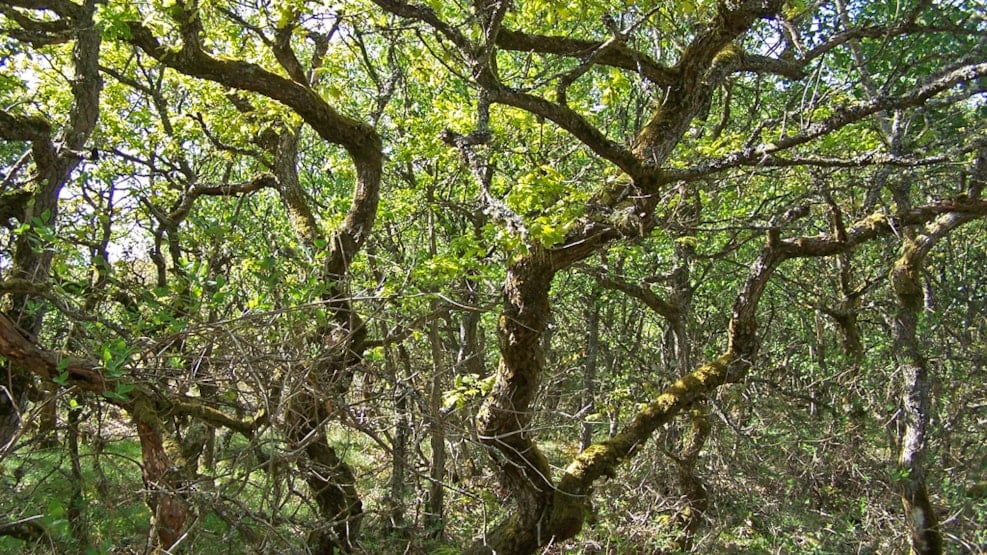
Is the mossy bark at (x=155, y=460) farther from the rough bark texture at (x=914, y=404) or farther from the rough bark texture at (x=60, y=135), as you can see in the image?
the rough bark texture at (x=914, y=404)

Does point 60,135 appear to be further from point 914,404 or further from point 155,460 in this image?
point 914,404

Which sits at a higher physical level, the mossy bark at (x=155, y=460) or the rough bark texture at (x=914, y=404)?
the rough bark texture at (x=914, y=404)

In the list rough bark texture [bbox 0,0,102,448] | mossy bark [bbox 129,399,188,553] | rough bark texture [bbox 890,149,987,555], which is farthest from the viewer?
rough bark texture [bbox 890,149,987,555]

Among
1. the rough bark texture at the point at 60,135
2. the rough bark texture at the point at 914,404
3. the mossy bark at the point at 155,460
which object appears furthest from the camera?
the rough bark texture at the point at 914,404

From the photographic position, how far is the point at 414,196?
7.86 meters

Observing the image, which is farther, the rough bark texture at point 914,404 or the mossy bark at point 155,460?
the rough bark texture at point 914,404

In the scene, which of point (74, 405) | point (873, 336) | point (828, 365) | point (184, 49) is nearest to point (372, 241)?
point (184, 49)

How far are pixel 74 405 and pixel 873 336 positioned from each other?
10847 mm

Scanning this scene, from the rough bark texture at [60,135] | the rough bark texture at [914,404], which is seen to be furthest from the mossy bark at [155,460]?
the rough bark texture at [914,404]

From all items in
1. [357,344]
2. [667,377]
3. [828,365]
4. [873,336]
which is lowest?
[357,344]

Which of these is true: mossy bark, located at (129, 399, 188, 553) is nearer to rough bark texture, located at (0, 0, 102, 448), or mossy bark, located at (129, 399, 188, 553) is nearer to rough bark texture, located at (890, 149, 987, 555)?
rough bark texture, located at (0, 0, 102, 448)

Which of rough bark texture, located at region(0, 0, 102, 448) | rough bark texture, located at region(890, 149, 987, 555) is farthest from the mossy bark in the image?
rough bark texture, located at region(890, 149, 987, 555)

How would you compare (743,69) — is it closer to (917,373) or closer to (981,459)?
(917,373)

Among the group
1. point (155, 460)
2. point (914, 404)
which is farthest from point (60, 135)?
point (914, 404)
